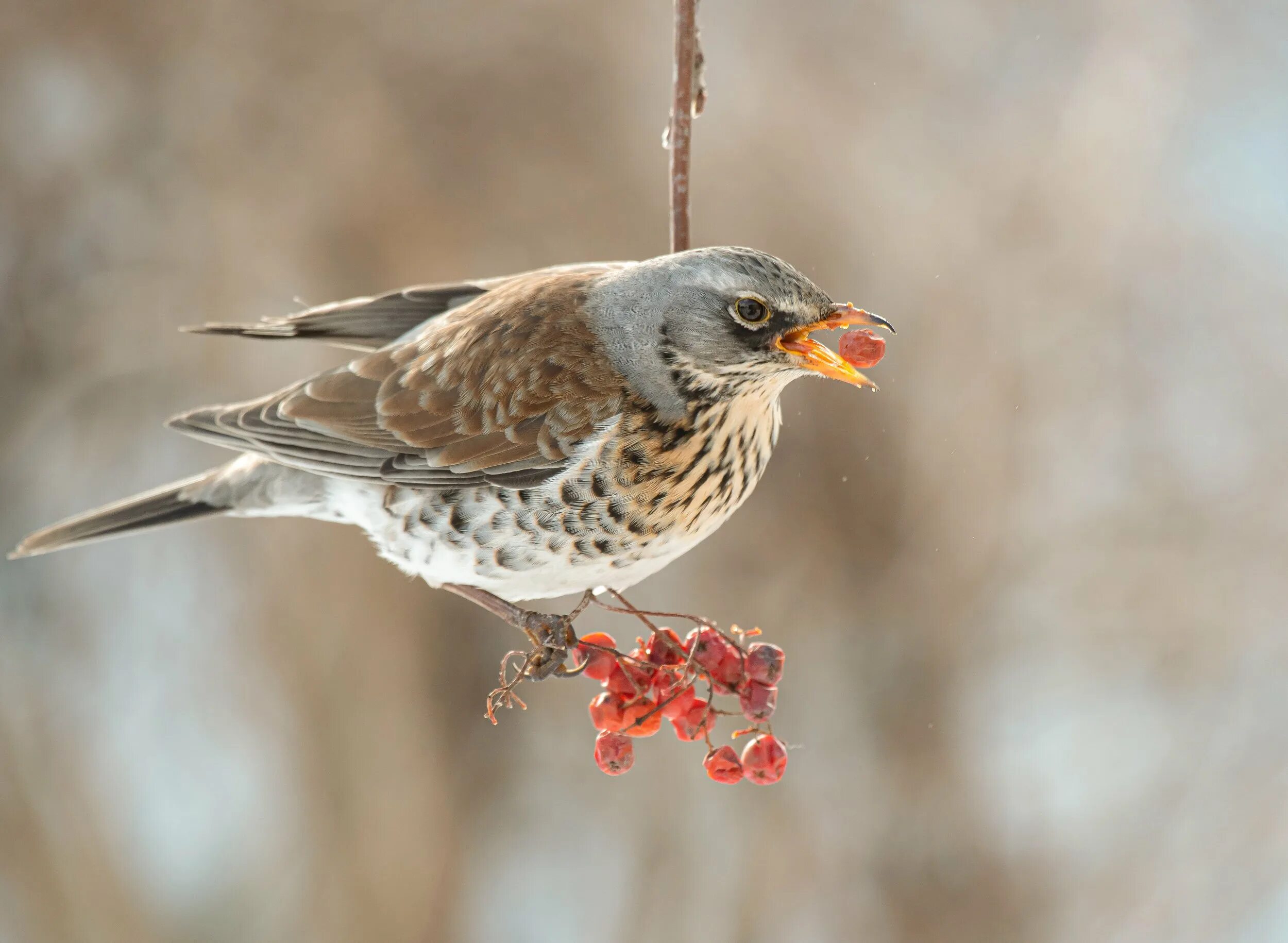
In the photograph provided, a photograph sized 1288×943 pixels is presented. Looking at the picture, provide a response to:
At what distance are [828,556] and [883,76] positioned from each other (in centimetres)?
158

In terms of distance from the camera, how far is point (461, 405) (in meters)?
1.79

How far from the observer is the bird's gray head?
143 cm

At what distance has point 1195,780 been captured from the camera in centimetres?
383

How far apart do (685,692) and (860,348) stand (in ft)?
1.70

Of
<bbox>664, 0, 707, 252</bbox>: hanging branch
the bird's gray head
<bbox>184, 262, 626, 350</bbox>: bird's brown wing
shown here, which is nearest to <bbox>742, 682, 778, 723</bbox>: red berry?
the bird's gray head

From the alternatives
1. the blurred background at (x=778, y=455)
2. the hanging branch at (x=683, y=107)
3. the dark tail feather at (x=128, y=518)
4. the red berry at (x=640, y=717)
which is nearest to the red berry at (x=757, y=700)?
the red berry at (x=640, y=717)

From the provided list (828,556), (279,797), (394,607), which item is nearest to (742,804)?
(828,556)

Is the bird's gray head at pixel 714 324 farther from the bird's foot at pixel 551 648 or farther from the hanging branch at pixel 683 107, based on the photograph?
the bird's foot at pixel 551 648

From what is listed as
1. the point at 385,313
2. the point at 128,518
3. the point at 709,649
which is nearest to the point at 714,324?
the point at 709,649

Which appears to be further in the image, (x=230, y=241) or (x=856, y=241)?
(x=230, y=241)

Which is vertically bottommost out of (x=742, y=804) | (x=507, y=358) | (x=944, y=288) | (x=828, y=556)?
(x=742, y=804)

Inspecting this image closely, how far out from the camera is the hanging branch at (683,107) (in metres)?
1.37

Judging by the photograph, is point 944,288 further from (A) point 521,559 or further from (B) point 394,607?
(A) point 521,559

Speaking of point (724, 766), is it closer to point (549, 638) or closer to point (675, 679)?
point (675, 679)
